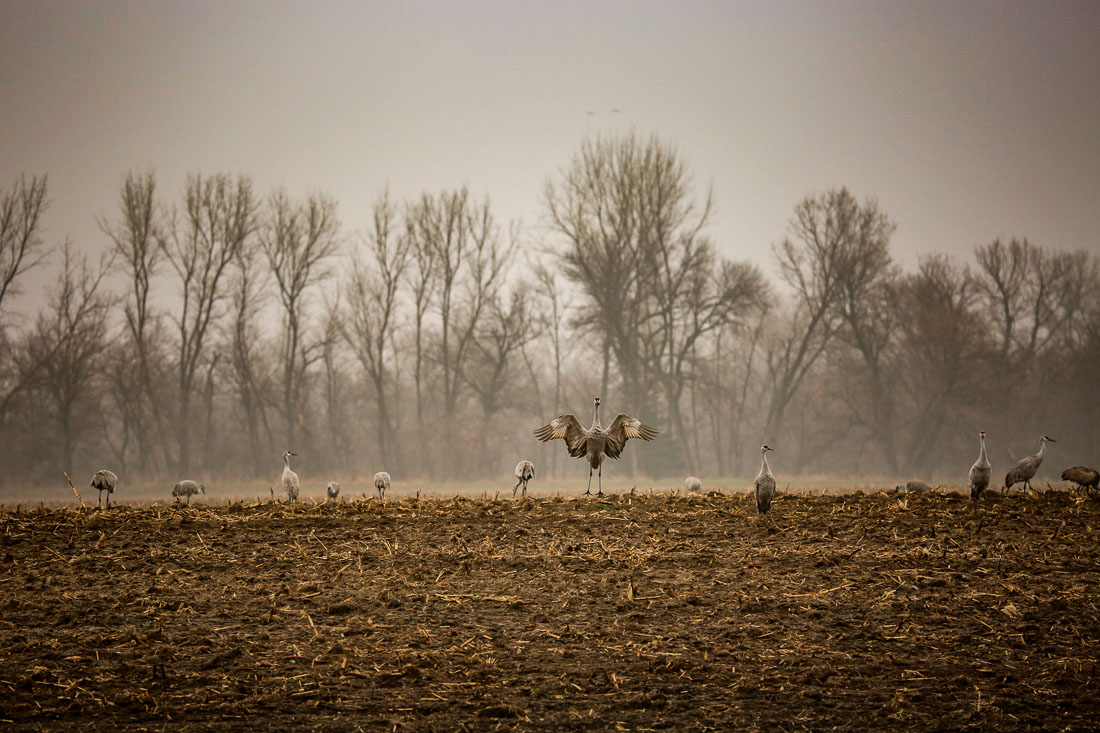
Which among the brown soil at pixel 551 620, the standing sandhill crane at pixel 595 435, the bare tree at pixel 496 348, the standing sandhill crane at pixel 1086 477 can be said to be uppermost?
the bare tree at pixel 496 348

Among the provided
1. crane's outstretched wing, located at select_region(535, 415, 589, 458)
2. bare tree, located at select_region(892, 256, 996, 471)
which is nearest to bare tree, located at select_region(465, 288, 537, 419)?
bare tree, located at select_region(892, 256, 996, 471)

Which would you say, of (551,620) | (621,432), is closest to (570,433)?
(621,432)

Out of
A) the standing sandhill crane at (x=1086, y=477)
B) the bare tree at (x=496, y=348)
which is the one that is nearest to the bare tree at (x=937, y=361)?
the bare tree at (x=496, y=348)

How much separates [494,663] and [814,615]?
370cm

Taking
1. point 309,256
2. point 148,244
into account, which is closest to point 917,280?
point 309,256

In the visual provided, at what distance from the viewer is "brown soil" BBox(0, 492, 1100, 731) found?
8.35m

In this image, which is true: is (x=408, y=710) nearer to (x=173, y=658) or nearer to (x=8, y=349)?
(x=173, y=658)

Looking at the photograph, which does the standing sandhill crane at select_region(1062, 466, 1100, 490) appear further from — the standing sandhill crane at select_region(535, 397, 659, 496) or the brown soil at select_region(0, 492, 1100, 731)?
the standing sandhill crane at select_region(535, 397, 659, 496)

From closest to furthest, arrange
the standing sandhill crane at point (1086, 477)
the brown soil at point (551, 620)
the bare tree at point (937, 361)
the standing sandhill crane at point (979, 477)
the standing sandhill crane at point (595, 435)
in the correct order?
the brown soil at point (551, 620)
the standing sandhill crane at point (979, 477)
the standing sandhill crane at point (1086, 477)
the standing sandhill crane at point (595, 435)
the bare tree at point (937, 361)

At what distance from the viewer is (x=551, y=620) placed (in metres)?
10.3

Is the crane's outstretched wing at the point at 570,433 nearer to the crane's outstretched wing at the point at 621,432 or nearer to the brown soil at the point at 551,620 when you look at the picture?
the crane's outstretched wing at the point at 621,432

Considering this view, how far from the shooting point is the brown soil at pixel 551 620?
8.35 metres

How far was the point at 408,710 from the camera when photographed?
8305 millimetres

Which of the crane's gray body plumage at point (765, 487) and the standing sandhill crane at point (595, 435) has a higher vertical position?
the standing sandhill crane at point (595, 435)
